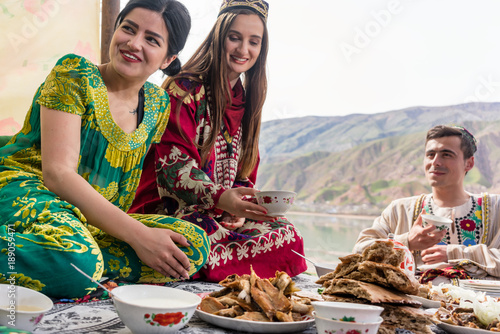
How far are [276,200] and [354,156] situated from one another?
4277mm

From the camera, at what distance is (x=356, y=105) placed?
5.44 metres

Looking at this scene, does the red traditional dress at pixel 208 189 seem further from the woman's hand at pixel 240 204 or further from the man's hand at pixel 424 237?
the man's hand at pixel 424 237

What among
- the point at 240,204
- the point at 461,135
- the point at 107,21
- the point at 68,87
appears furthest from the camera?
the point at 107,21

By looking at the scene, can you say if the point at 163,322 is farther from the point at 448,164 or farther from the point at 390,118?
the point at 390,118

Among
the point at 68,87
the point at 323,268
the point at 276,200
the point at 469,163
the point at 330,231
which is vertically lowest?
the point at 330,231

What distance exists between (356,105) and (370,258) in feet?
14.7

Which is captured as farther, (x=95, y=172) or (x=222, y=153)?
(x=222, y=153)

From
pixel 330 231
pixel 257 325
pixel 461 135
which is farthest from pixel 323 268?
pixel 330 231

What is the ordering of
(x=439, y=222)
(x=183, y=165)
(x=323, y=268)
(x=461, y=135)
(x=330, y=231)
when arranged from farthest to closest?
(x=330, y=231)
(x=461, y=135)
(x=439, y=222)
(x=183, y=165)
(x=323, y=268)

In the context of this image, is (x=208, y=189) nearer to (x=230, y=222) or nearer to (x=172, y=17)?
(x=230, y=222)

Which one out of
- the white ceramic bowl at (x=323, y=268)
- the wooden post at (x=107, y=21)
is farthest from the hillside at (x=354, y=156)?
the white ceramic bowl at (x=323, y=268)

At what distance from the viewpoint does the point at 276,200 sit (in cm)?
166

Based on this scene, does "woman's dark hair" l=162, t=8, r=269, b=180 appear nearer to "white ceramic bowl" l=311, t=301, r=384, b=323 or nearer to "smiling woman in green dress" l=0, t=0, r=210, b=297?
"smiling woman in green dress" l=0, t=0, r=210, b=297

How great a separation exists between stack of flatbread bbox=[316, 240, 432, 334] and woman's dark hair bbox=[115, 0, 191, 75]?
1.12 meters
